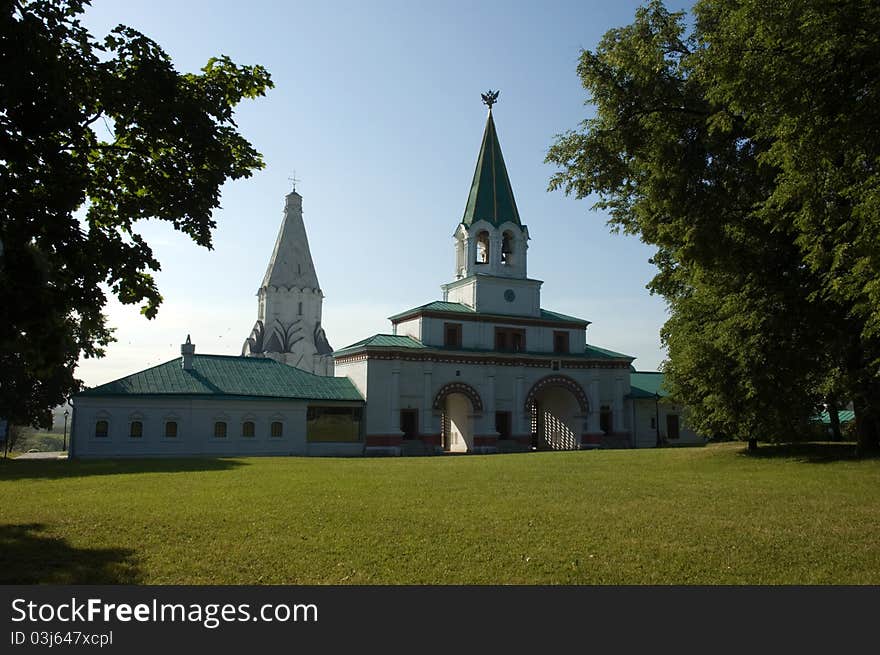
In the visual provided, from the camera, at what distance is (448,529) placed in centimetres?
1112

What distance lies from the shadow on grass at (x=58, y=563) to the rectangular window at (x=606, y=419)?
41.6m

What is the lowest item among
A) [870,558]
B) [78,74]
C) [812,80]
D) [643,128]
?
[870,558]

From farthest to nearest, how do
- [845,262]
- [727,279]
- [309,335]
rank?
[309,335]
[727,279]
[845,262]

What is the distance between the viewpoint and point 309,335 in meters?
67.6

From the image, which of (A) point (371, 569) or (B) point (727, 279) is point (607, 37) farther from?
(A) point (371, 569)

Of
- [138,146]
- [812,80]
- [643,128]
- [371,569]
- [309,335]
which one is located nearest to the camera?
[371,569]

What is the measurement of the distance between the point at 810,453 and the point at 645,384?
87.2ft

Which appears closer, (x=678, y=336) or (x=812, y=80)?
(x=812, y=80)

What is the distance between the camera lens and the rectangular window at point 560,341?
158 feet

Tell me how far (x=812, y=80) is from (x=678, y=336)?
14.7 meters

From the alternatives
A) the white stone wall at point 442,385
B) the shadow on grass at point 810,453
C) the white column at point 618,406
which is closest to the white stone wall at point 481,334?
the white stone wall at point 442,385

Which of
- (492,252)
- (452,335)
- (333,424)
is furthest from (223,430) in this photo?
(492,252)

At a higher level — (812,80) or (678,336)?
(812,80)

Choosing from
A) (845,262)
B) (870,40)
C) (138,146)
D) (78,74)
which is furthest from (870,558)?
(78,74)
